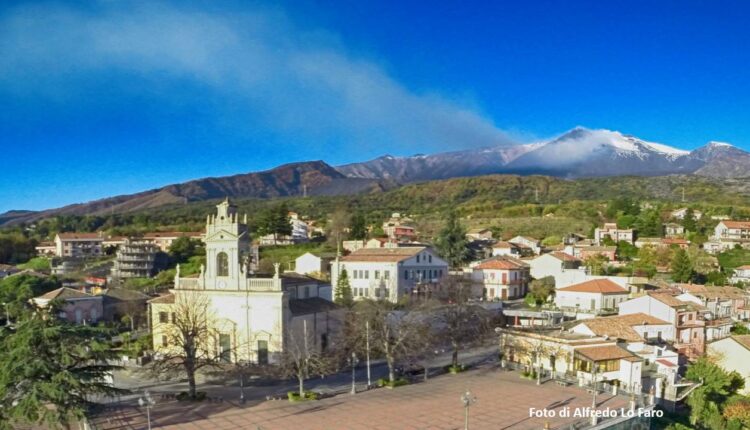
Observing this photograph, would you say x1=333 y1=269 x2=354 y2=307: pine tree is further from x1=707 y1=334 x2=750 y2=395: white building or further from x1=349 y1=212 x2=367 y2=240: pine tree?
x1=349 y1=212 x2=367 y2=240: pine tree

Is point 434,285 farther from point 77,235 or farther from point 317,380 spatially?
point 77,235

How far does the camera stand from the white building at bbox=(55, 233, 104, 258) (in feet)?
337

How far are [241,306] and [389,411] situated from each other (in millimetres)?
11756

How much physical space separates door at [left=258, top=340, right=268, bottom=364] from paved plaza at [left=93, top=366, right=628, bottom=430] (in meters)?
6.19

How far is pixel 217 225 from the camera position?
35156 millimetres

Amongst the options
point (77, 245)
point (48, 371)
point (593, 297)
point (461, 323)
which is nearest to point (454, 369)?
point (461, 323)

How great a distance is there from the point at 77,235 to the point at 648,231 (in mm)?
92253

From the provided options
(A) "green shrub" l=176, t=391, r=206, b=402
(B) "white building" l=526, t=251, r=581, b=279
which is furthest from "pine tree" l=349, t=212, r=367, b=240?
(A) "green shrub" l=176, t=391, r=206, b=402

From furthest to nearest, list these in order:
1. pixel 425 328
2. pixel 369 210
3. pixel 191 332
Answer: pixel 369 210 → pixel 425 328 → pixel 191 332

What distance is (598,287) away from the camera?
181 ft

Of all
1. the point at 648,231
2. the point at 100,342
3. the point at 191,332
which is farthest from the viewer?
the point at 648,231

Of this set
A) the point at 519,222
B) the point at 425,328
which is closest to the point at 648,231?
the point at 519,222

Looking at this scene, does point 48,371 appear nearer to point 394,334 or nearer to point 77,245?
point 394,334

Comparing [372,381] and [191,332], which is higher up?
[191,332]
